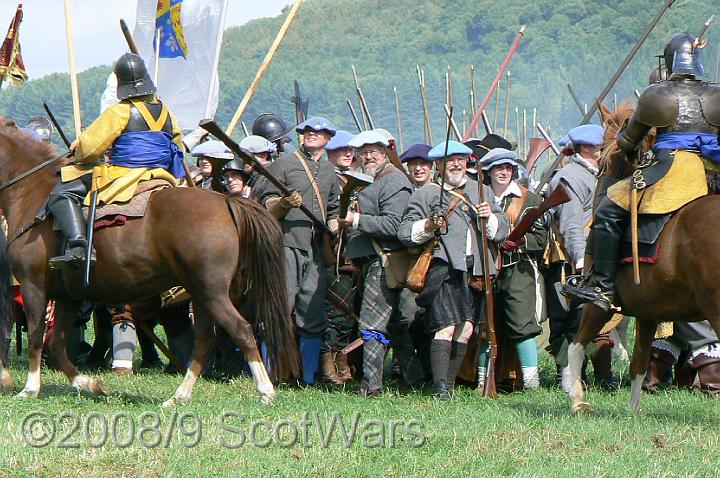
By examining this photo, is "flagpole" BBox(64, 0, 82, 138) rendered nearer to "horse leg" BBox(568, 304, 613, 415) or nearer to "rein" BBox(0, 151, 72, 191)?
"rein" BBox(0, 151, 72, 191)

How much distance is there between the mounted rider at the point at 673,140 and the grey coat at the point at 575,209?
77.4 inches

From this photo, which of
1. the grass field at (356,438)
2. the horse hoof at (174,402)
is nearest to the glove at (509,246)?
the grass field at (356,438)

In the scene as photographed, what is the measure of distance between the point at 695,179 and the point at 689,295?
2.51ft

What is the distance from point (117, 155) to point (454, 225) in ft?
8.95

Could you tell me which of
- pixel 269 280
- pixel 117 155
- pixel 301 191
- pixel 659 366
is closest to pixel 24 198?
pixel 117 155

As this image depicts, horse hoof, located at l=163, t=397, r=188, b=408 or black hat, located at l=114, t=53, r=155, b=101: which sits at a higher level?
black hat, located at l=114, t=53, r=155, b=101

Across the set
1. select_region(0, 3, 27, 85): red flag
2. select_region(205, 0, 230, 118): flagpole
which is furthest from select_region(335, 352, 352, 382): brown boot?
select_region(0, 3, 27, 85): red flag

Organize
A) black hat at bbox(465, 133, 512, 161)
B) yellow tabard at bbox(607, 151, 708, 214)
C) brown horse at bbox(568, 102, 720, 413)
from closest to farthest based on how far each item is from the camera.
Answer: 1. brown horse at bbox(568, 102, 720, 413)
2. yellow tabard at bbox(607, 151, 708, 214)
3. black hat at bbox(465, 133, 512, 161)

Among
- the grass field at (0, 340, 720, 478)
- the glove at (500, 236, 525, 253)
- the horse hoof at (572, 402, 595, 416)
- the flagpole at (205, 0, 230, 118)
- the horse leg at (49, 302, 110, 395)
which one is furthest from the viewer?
the flagpole at (205, 0, 230, 118)

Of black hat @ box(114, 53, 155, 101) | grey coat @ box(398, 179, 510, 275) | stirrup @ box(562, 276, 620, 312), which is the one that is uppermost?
black hat @ box(114, 53, 155, 101)

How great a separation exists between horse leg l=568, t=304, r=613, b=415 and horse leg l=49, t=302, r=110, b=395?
355 cm

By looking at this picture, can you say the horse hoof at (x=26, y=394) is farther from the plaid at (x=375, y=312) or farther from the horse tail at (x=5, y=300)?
the plaid at (x=375, y=312)

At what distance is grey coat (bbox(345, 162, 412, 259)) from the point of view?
406 inches

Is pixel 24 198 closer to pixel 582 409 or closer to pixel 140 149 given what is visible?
pixel 140 149
